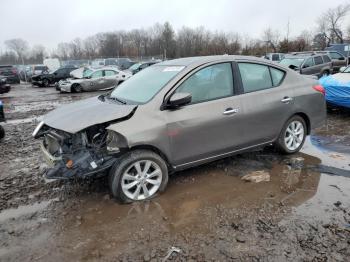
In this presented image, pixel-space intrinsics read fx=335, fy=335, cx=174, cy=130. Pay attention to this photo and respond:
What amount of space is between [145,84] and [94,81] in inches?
632

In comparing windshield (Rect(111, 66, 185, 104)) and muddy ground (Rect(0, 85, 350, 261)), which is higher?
windshield (Rect(111, 66, 185, 104))

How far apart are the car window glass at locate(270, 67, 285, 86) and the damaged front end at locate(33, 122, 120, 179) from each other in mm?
2835

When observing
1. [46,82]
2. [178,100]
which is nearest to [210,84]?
[178,100]

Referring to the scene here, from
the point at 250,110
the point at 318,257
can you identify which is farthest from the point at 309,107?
the point at 318,257

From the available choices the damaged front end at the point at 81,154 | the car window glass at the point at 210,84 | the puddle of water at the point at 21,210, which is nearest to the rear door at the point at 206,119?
the car window glass at the point at 210,84

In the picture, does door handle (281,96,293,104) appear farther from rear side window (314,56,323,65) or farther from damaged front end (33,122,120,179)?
rear side window (314,56,323,65)

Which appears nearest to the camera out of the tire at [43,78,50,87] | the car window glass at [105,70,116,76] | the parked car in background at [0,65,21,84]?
the car window glass at [105,70,116,76]

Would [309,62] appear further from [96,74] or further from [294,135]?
[294,135]

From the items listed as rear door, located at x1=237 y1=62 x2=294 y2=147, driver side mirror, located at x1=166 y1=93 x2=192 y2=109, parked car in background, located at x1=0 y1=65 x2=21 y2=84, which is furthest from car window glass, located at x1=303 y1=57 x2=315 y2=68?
parked car in background, located at x1=0 y1=65 x2=21 y2=84

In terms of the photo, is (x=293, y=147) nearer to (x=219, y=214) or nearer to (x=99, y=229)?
(x=219, y=214)

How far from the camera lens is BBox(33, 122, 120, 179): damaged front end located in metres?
3.96

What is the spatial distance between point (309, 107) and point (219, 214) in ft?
9.37

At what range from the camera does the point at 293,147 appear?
5.74m

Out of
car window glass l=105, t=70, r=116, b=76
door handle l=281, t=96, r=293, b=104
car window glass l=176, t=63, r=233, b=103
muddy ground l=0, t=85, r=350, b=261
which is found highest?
car window glass l=105, t=70, r=116, b=76
